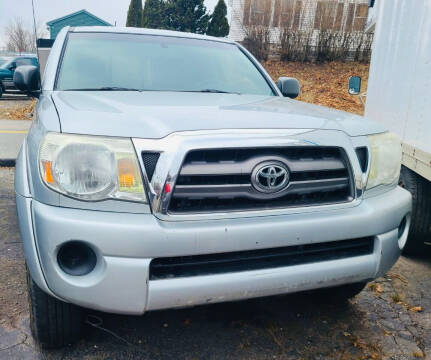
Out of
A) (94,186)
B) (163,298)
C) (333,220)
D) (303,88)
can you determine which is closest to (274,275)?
(333,220)

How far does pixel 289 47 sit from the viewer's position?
58.1 ft

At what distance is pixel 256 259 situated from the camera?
6.29 feet

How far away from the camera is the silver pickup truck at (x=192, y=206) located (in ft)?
5.65

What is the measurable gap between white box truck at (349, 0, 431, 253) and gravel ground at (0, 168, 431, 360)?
73cm

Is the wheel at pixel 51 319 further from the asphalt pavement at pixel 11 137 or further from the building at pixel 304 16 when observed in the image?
the building at pixel 304 16

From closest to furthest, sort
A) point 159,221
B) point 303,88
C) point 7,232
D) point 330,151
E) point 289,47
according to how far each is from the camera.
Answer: point 159,221 → point 330,151 → point 7,232 → point 303,88 → point 289,47

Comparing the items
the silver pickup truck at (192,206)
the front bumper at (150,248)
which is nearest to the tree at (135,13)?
the silver pickup truck at (192,206)

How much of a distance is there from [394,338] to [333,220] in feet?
3.25

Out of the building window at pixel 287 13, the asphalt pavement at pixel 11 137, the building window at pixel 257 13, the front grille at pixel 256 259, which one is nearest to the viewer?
the front grille at pixel 256 259

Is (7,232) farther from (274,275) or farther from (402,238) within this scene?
(402,238)

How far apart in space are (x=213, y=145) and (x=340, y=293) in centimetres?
158

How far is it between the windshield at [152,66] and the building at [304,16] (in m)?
15.5

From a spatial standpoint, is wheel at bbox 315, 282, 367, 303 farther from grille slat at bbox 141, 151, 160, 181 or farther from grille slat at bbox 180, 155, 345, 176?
grille slat at bbox 141, 151, 160, 181

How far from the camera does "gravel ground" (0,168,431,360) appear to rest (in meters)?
2.22
